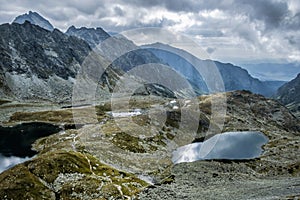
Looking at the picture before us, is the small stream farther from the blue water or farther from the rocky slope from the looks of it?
the blue water

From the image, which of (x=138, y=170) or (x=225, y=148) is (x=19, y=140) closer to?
(x=138, y=170)

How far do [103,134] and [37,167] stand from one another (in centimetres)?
4788

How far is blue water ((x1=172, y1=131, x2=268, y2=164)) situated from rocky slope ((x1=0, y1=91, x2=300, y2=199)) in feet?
13.7

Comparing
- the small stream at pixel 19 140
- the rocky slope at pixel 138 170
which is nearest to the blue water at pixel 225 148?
the rocky slope at pixel 138 170

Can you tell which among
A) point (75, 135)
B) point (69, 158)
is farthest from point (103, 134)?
point (69, 158)

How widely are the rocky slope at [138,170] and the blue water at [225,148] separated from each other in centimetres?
418

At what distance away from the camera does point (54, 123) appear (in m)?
150

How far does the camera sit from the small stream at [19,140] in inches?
3856

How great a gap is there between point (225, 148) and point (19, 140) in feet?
254

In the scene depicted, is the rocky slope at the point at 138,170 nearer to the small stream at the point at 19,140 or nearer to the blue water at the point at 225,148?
the blue water at the point at 225,148

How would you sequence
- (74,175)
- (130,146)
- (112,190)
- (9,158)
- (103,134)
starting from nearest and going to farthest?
(112,190)
(74,175)
(9,158)
(130,146)
(103,134)

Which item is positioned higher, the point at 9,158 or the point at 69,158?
the point at 69,158

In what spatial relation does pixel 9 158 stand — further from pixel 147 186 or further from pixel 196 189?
pixel 196 189

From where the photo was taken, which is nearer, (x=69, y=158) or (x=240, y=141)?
(x=69, y=158)
